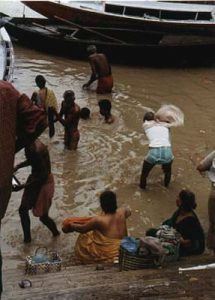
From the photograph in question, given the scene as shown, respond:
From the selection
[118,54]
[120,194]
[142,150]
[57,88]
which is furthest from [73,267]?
[118,54]

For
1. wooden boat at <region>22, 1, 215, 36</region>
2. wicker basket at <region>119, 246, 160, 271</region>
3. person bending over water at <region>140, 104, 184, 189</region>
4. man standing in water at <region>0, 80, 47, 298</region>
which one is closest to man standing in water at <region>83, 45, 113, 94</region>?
wooden boat at <region>22, 1, 215, 36</region>

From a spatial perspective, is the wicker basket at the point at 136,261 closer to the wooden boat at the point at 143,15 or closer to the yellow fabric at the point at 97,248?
the yellow fabric at the point at 97,248

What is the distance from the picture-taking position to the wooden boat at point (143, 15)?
14.9 metres

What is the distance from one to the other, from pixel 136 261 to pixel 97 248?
608 millimetres

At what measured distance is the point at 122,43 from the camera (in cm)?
1491

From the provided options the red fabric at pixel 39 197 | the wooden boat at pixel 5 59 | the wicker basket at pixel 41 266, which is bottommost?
the wicker basket at pixel 41 266

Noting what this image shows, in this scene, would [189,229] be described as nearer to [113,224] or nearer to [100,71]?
[113,224]

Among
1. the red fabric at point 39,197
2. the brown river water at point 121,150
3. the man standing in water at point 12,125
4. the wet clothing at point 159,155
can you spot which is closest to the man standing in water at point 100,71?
the brown river water at point 121,150

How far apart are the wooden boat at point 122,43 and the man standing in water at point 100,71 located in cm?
277

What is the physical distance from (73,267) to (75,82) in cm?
827

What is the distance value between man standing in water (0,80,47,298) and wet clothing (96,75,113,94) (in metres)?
8.37

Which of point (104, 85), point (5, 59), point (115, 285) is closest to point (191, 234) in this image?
point (115, 285)

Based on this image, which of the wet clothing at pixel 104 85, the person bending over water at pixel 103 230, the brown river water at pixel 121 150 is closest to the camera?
the person bending over water at pixel 103 230

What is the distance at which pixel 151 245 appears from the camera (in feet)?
16.6
